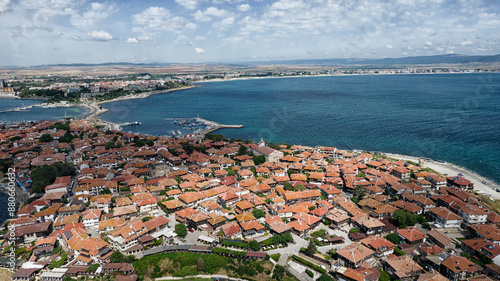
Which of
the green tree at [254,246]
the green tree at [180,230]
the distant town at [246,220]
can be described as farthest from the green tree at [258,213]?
the green tree at [180,230]

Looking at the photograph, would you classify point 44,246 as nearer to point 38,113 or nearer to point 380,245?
point 380,245

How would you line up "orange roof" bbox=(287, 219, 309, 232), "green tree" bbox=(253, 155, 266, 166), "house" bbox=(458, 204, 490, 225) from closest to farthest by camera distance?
1. "orange roof" bbox=(287, 219, 309, 232)
2. "house" bbox=(458, 204, 490, 225)
3. "green tree" bbox=(253, 155, 266, 166)

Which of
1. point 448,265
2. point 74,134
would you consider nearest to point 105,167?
point 74,134

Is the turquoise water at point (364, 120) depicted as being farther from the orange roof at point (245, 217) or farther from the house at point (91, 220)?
the house at point (91, 220)

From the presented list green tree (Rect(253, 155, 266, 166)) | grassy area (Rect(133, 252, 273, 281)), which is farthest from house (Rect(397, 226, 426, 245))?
green tree (Rect(253, 155, 266, 166))

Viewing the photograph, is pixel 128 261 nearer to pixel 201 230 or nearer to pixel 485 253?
pixel 201 230

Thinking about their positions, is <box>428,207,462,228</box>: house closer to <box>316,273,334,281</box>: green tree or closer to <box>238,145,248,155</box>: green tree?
<box>316,273,334,281</box>: green tree

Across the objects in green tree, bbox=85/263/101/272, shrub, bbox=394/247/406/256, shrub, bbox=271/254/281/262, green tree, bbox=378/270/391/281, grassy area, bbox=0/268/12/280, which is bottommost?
grassy area, bbox=0/268/12/280
